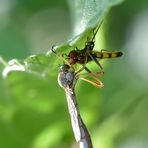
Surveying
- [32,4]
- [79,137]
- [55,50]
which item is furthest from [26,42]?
[55,50]

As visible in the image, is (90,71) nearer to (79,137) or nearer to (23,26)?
(79,137)

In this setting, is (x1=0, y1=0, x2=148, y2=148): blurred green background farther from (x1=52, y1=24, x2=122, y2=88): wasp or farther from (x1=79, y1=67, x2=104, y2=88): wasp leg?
(x1=52, y1=24, x2=122, y2=88): wasp

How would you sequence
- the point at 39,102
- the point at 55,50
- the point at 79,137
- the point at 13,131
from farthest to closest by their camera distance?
the point at 13,131 < the point at 39,102 < the point at 79,137 < the point at 55,50

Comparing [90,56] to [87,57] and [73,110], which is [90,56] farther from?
[73,110]

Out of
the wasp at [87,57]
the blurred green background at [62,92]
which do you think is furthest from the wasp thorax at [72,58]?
the blurred green background at [62,92]

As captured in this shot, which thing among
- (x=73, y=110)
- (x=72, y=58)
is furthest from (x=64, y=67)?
(x=73, y=110)

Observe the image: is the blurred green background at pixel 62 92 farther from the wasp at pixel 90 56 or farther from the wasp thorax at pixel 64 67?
the wasp at pixel 90 56

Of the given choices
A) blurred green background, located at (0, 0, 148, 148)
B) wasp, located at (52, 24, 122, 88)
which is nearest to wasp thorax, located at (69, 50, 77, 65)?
wasp, located at (52, 24, 122, 88)

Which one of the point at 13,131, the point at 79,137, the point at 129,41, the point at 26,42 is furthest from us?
the point at 129,41
